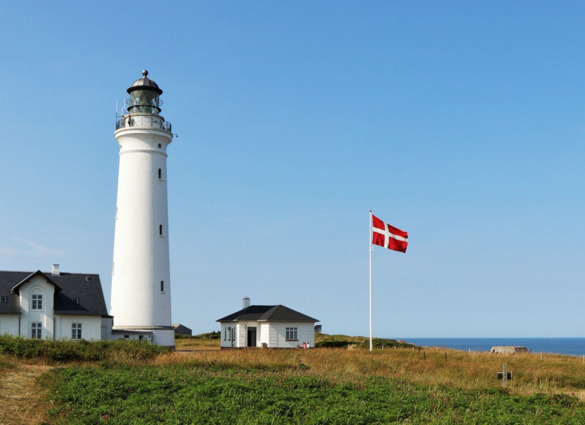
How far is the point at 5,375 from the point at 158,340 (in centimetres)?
1854

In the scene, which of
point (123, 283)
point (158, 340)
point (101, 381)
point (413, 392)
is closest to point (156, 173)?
point (123, 283)

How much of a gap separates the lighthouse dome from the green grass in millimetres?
25417

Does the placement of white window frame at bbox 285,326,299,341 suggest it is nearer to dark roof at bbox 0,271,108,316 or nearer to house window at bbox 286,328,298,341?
house window at bbox 286,328,298,341

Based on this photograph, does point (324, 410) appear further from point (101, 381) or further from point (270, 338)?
point (270, 338)

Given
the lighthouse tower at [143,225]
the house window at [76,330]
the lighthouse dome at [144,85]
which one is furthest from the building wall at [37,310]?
the lighthouse dome at [144,85]

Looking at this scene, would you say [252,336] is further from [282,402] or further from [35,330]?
[282,402]

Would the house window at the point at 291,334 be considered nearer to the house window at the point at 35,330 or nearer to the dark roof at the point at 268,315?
the dark roof at the point at 268,315

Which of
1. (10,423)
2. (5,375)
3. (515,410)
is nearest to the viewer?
(10,423)

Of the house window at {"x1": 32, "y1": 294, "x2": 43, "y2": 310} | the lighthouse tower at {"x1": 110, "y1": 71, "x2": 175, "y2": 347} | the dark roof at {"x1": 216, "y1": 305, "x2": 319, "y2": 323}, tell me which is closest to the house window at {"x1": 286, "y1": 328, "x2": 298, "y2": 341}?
the dark roof at {"x1": 216, "y1": 305, "x2": 319, "y2": 323}

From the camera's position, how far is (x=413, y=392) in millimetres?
17141

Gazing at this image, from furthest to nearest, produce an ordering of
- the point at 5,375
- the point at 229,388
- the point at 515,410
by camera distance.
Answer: the point at 5,375
the point at 229,388
the point at 515,410

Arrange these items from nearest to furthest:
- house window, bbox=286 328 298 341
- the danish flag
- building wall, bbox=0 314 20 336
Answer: the danish flag, building wall, bbox=0 314 20 336, house window, bbox=286 328 298 341

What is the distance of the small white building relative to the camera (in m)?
45.6

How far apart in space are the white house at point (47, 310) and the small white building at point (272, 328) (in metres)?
11.1
